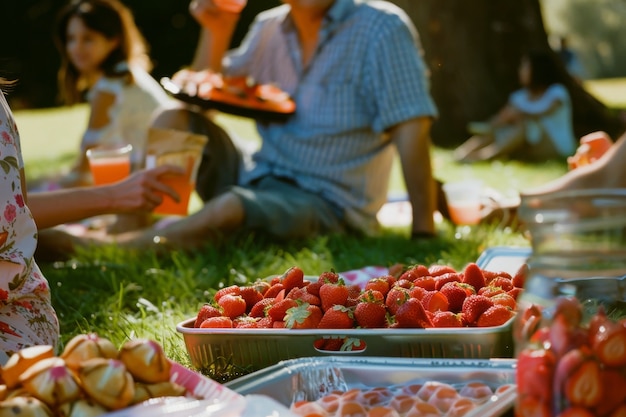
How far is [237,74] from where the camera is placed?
15.0 feet

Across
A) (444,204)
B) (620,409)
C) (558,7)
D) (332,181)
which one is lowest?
(558,7)

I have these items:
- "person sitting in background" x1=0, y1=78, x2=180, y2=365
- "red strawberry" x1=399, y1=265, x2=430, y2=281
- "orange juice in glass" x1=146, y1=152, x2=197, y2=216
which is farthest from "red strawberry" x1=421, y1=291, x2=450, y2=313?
"orange juice in glass" x1=146, y1=152, x2=197, y2=216

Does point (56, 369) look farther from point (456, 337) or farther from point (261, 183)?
point (261, 183)

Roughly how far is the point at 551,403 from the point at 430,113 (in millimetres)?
2834

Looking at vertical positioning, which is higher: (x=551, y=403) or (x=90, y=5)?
(x=551, y=403)

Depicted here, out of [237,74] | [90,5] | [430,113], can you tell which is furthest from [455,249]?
[90,5]

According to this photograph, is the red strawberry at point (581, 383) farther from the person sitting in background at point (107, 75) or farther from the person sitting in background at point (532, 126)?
the person sitting in background at point (532, 126)

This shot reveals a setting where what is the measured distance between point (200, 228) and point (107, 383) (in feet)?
8.44

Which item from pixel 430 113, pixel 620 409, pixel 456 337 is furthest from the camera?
pixel 430 113

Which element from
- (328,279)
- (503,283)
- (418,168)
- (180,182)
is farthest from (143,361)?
(418,168)

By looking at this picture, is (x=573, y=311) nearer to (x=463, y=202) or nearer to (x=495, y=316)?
(x=495, y=316)

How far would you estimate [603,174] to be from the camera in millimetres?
3141

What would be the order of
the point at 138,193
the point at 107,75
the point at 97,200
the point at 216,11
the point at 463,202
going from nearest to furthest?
1. the point at 97,200
2. the point at 138,193
3. the point at 463,202
4. the point at 216,11
5. the point at 107,75

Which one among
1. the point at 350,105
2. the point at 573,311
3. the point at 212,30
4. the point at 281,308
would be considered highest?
the point at 573,311
